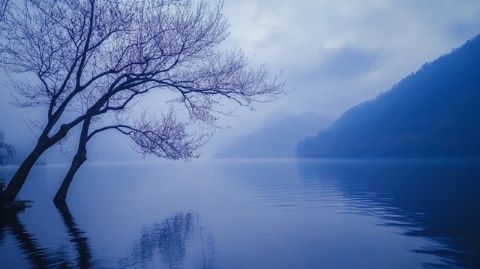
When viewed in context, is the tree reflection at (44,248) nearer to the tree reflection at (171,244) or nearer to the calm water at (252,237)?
the calm water at (252,237)

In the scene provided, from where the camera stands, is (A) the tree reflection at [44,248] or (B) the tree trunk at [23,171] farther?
(B) the tree trunk at [23,171]

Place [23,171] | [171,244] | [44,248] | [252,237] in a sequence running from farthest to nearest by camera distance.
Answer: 1. [23,171]
2. [252,237]
3. [171,244]
4. [44,248]

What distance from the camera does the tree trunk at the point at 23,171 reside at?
78.5 feet

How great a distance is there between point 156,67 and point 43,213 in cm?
1521

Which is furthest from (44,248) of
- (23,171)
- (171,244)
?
(23,171)

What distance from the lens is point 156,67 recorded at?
24.4 meters

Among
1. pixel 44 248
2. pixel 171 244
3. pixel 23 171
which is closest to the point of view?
pixel 44 248

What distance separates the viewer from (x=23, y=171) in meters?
24.3

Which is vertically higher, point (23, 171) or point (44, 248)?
point (23, 171)

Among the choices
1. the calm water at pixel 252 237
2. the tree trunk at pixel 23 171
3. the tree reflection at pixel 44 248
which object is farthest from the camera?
the tree trunk at pixel 23 171

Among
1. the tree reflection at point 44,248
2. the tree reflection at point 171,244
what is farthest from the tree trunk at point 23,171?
the tree reflection at point 171,244

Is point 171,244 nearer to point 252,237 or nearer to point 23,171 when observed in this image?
point 252,237

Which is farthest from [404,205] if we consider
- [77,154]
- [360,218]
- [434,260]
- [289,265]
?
[77,154]

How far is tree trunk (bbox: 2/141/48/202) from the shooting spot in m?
23.9
